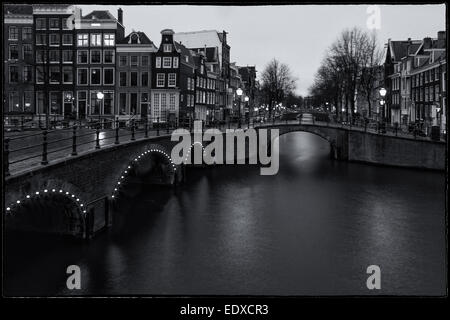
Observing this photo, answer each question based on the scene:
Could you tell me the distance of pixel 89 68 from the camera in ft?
131

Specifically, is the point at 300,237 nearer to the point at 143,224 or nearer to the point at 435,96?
the point at 143,224

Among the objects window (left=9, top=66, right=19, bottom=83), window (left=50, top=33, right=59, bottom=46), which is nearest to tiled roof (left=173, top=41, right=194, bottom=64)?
window (left=50, top=33, right=59, bottom=46)

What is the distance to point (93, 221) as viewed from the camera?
45.2 feet

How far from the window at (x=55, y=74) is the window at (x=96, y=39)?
11.4ft

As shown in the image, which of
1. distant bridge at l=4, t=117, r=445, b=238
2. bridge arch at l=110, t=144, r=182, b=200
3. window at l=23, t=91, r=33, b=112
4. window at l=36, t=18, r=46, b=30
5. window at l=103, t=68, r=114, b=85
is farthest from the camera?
window at l=103, t=68, r=114, b=85

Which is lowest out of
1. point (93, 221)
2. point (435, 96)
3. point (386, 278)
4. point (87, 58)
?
point (386, 278)

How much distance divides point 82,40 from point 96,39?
1113mm

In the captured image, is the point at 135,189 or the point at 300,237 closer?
the point at 300,237

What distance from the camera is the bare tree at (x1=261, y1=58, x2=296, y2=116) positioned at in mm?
62559

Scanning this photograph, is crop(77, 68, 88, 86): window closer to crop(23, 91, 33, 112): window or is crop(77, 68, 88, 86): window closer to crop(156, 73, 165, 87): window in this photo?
crop(23, 91, 33, 112): window

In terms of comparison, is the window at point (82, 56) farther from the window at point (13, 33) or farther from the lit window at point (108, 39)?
the window at point (13, 33)

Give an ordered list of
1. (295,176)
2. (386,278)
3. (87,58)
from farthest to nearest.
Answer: (87,58) → (295,176) → (386,278)

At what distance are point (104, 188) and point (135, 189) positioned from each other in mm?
8270
